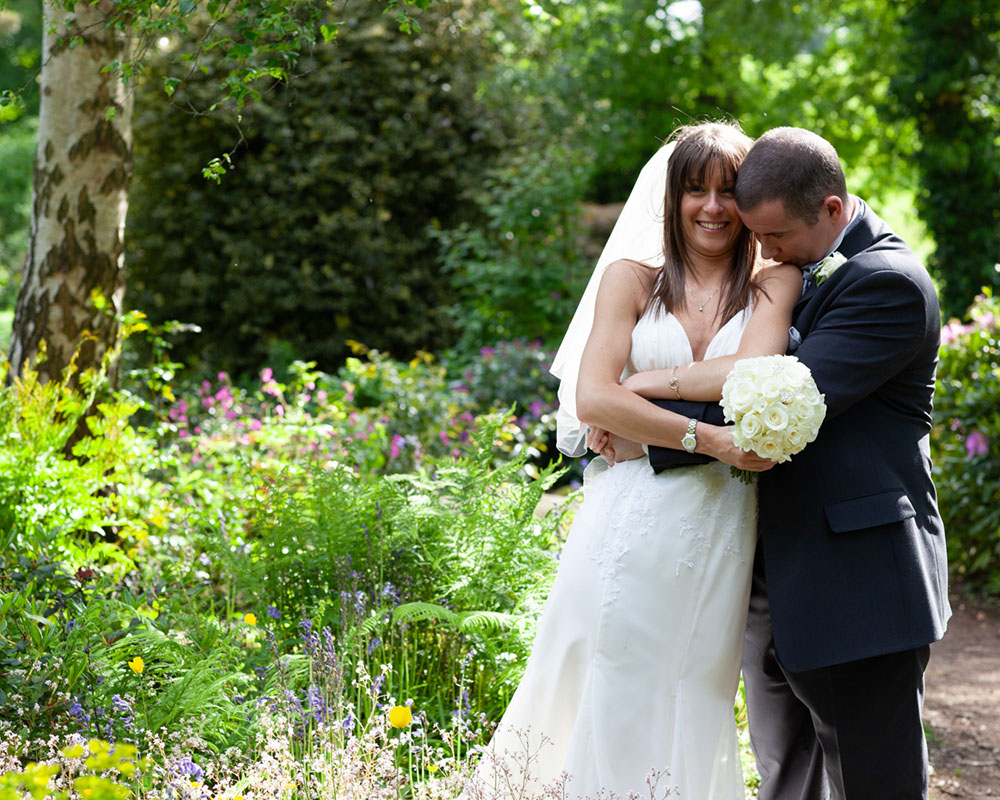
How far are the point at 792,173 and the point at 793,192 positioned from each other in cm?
5

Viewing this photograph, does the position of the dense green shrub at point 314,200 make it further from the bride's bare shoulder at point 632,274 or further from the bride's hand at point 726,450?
the bride's hand at point 726,450

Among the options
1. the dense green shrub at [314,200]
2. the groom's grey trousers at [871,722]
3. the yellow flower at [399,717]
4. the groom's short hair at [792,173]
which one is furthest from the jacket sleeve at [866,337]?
the dense green shrub at [314,200]

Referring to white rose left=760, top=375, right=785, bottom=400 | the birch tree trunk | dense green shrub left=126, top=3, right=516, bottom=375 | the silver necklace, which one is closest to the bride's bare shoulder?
the silver necklace

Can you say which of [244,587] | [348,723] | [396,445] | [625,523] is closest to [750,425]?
[625,523]

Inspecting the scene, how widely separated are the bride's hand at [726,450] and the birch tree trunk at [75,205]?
10.6 ft

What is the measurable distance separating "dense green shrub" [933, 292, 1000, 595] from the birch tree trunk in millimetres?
5171

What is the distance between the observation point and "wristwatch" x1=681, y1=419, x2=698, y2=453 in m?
2.40

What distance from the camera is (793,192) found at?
7.64ft

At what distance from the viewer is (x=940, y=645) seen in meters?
5.61

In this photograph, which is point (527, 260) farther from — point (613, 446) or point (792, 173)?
point (792, 173)

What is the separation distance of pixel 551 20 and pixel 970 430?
13.1 feet

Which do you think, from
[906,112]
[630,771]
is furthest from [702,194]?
[906,112]

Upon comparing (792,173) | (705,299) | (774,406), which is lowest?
(774,406)

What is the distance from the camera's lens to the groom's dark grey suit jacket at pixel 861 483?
2.26 meters
